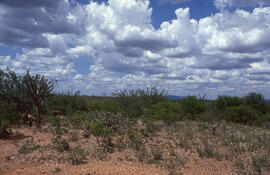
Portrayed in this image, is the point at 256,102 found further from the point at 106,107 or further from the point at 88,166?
the point at 88,166

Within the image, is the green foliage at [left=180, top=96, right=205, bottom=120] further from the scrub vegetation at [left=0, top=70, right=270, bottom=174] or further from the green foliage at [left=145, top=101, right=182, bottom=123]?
the green foliage at [left=145, top=101, right=182, bottom=123]

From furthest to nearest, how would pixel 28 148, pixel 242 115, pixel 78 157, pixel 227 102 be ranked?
pixel 227 102, pixel 242 115, pixel 28 148, pixel 78 157

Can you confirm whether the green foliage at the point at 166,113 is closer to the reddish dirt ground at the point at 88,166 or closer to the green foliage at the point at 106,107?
the green foliage at the point at 106,107

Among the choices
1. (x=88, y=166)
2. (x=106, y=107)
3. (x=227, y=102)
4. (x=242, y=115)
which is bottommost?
(x=88, y=166)

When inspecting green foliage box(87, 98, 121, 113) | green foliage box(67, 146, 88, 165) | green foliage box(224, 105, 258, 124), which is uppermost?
green foliage box(87, 98, 121, 113)

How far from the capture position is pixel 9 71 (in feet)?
54.7

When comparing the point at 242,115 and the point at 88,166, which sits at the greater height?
the point at 242,115

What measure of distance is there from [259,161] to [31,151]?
25.6 feet

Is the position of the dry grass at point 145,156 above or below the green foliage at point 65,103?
below

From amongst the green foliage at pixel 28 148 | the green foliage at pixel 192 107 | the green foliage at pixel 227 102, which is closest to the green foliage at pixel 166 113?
the green foliage at pixel 192 107

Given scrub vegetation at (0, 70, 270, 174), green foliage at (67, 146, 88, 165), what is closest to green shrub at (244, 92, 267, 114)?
scrub vegetation at (0, 70, 270, 174)

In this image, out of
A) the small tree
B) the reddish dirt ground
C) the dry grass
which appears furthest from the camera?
the small tree

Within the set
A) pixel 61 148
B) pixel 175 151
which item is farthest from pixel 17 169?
pixel 175 151

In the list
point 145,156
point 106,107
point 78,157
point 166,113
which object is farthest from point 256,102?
point 78,157
